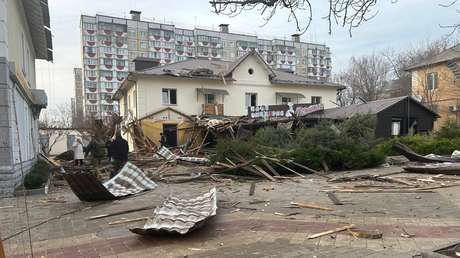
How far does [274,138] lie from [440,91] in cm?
2780

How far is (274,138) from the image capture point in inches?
746

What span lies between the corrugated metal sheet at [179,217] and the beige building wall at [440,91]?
3437 centimetres

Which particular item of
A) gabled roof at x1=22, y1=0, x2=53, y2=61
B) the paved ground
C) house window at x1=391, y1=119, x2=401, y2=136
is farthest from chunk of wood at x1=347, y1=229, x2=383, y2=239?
house window at x1=391, y1=119, x2=401, y2=136

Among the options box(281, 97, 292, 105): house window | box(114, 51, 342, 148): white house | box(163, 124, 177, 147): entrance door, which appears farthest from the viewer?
box(281, 97, 292, 105): house window

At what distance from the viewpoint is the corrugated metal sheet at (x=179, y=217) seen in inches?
238

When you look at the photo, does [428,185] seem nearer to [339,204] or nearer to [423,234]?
[339,204]

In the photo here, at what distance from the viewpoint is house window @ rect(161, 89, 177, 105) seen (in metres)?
32.1

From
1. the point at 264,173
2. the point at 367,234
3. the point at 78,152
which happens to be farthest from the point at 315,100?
the point at 367,234

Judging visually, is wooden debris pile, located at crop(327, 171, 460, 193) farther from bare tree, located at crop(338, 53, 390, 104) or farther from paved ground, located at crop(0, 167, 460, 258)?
bare tree, located at crop(338, 53, 390, 104)

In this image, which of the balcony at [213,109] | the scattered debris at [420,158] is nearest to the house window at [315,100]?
the balcony at [213,109]

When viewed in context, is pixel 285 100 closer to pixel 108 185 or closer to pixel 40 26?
pixel 40 26

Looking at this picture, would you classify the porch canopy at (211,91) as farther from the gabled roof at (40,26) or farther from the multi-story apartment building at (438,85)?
the multi-story apartment building at (438,85)

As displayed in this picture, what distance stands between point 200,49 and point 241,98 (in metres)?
56.4

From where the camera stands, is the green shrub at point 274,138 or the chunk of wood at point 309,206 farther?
the green shrub at point 274,138
